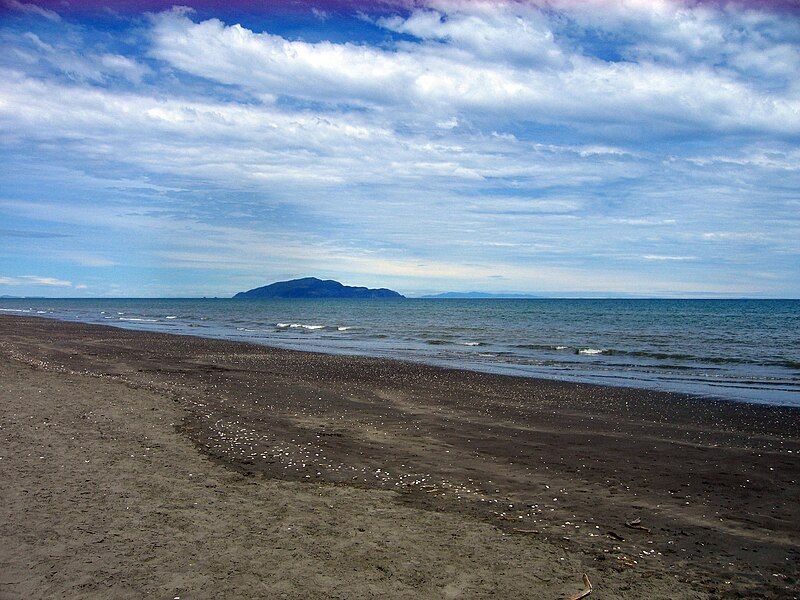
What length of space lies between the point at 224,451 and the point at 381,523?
4305mm

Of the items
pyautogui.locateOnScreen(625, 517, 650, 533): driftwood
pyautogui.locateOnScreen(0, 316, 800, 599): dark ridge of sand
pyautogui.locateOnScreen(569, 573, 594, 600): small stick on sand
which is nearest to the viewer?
pyautogui.locateOnScreen(569, 573, 594, 600): small stick on sand

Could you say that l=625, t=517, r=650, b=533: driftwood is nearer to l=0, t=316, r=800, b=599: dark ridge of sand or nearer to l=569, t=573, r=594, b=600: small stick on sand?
l=0, t=316, r=800, b=599: dark ridge of sand

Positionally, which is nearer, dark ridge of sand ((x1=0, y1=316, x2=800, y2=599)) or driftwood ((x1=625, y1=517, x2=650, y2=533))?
dark ridge of sand ((x1=0, y1=316, x2=800, y2=599))

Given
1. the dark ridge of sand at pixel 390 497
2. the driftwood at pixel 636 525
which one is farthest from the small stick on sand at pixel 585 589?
the driftwood at pixel 636 525

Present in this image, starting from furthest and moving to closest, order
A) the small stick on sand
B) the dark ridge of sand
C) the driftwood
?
the driftwood < the dark ridge of sand < the small stick on sand

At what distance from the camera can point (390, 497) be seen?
8.58 meters

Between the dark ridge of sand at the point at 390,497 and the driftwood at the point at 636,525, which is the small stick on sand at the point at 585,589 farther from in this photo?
the driftwood at the point at 636,525

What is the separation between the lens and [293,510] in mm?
7875

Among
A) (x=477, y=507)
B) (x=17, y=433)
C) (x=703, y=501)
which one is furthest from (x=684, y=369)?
(x=17, y=433)

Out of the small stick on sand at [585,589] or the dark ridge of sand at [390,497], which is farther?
the dark ridge of sand at [390,497]

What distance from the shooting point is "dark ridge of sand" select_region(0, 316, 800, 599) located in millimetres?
6121

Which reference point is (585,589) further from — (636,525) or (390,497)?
(390,497)

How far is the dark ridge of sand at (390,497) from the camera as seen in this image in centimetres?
612

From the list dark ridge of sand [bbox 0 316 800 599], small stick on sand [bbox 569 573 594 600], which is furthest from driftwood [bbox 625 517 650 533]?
small stick on sand [bbox 569 573 594 600]
